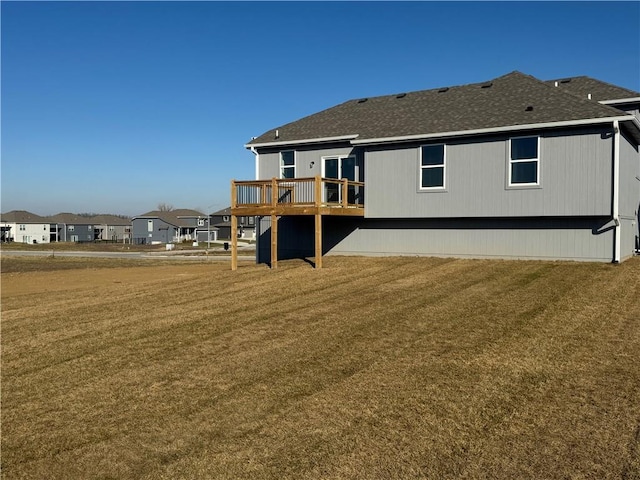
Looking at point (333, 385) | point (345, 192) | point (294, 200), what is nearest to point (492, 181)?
point (345, 192)

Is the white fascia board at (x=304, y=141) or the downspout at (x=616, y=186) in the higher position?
the white fascia board at (x=304, y=141)

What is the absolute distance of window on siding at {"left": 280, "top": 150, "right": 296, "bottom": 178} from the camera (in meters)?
22.3

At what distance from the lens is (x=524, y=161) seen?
16641 mm

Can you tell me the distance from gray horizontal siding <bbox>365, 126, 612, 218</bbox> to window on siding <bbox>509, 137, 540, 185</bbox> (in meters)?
0.16

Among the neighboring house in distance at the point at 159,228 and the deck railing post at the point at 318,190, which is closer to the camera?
the deck railing post at the point at 318,190

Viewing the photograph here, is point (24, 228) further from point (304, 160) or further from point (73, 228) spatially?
point (304, 160)

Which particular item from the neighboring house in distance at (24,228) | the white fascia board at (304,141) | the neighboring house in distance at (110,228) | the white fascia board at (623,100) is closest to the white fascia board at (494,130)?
the white fascia board at (304,141)

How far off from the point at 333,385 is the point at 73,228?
4098 inches

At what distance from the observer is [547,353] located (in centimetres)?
780

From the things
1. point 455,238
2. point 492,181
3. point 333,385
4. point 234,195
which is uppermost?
point 492,181

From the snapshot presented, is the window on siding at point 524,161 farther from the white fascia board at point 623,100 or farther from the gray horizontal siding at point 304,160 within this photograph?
the gray horizontal siding at point 304,160

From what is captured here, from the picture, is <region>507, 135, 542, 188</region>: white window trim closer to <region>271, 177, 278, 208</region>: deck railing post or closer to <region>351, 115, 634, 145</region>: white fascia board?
<region>351, 115, 634, 145</region>: white fascia board

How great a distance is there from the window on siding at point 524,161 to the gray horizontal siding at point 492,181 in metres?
0.16

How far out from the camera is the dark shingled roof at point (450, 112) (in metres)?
16.3
